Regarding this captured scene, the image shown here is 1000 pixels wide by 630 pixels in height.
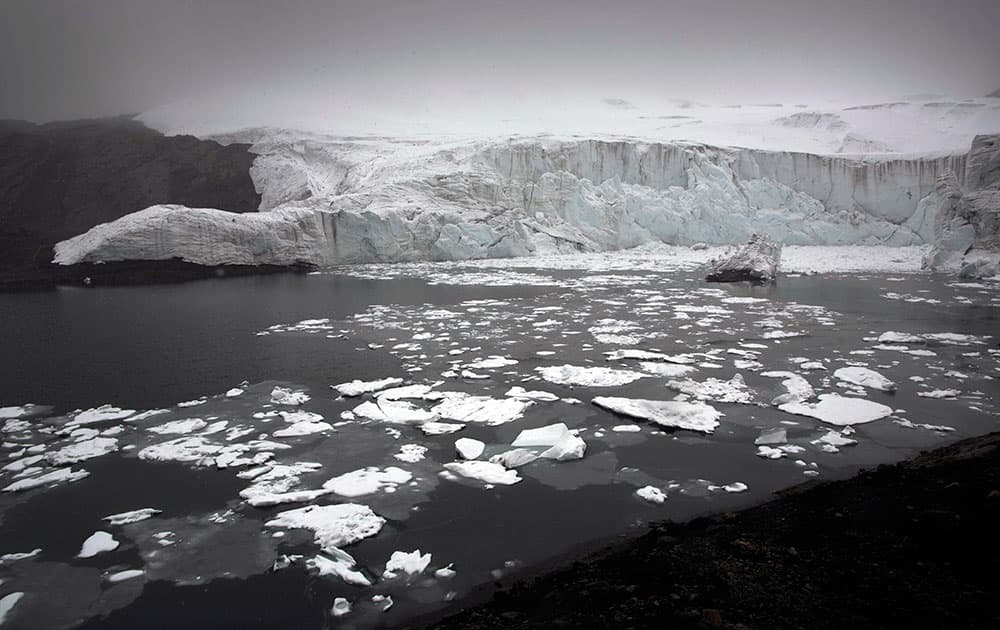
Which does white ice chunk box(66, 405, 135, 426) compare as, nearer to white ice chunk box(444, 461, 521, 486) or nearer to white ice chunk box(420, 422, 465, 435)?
white ice chunk box(420, 422, 465, 435)

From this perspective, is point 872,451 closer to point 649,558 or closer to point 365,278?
point 649,558

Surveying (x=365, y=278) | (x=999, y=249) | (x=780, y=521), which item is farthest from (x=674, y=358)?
(x=999, y=249)

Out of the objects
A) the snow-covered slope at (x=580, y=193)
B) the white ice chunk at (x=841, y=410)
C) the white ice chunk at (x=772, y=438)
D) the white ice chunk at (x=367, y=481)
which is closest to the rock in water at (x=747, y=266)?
the snow-covered slope at (x=580, y=193)

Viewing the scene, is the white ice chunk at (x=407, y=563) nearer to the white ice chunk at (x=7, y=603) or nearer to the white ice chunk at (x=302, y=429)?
the white ice chunk at (x=7, y=603)

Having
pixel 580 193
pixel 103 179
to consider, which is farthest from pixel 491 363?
pixel 103 179

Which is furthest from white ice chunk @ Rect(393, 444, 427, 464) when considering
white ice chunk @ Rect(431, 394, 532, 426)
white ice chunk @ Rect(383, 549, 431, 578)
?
white ice chunk @ Rect(383, 549, 431, 578)

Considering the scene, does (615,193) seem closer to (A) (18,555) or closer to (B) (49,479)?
(B) (49,479)
